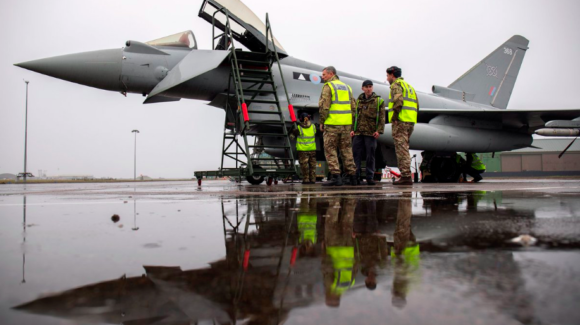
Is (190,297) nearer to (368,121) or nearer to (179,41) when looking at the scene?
(368,121)

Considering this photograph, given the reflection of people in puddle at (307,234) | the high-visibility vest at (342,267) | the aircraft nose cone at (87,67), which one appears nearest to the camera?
the high-visibility vest at (342,267)

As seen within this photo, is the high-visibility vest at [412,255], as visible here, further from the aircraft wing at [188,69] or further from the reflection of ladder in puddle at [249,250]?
the aircraft wing at [188,69]

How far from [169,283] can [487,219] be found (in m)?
1.24

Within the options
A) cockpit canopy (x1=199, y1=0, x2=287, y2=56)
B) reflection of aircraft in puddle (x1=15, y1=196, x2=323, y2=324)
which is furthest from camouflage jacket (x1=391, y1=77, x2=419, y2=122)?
reflection of aircraft in puddle (x1=15, y1=196, x2=323, y2=324)

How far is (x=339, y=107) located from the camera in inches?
203

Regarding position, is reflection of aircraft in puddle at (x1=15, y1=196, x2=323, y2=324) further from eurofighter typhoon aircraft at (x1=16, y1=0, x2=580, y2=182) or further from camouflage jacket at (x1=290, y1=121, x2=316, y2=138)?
camouflage jacket at (x1=290, y1=121, x2=316, y2=138)

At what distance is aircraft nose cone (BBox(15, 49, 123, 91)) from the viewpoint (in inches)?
255

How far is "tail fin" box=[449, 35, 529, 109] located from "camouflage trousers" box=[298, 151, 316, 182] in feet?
23.6

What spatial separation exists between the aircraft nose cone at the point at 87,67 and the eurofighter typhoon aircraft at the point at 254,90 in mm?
16

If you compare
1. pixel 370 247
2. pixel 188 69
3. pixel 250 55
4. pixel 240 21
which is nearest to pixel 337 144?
pixel 250 55

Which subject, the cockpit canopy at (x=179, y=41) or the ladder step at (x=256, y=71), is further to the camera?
the cockpit canopy at (x=179, y=41)

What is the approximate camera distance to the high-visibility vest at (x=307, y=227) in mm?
1105

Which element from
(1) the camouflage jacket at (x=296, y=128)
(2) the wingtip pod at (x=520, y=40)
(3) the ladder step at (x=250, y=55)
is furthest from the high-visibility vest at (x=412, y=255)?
(2) the wingtip pod at (x=520, y=40)

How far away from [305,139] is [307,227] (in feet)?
19.7
